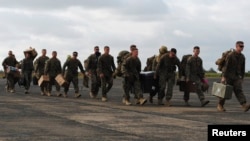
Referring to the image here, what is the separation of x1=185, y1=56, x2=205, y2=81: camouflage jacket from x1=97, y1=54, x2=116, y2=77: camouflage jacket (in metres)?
3.21

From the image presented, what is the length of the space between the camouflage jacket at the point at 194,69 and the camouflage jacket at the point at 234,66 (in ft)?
7.98

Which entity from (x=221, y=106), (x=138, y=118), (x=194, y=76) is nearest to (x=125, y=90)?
(x=194, y=76)

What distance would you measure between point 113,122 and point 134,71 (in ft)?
20.6

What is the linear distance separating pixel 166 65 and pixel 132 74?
1.17m

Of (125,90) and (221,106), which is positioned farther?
(125,90)

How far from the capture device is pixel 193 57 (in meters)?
19.1

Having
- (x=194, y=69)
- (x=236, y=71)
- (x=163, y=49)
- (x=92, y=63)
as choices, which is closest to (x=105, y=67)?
(x=92, y=63)

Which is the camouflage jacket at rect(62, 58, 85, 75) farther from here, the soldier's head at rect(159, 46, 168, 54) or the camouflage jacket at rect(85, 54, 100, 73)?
the soldier's head at rect(159, 46, 168, 54)

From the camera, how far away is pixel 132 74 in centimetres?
1908

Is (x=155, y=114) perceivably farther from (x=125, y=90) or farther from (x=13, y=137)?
(x=13, y=137)

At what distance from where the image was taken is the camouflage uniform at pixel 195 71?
19.0 metres

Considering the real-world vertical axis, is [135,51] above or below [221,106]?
above

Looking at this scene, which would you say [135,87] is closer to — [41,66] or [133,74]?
[133,74]

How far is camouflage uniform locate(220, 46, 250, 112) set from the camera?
16.5m
